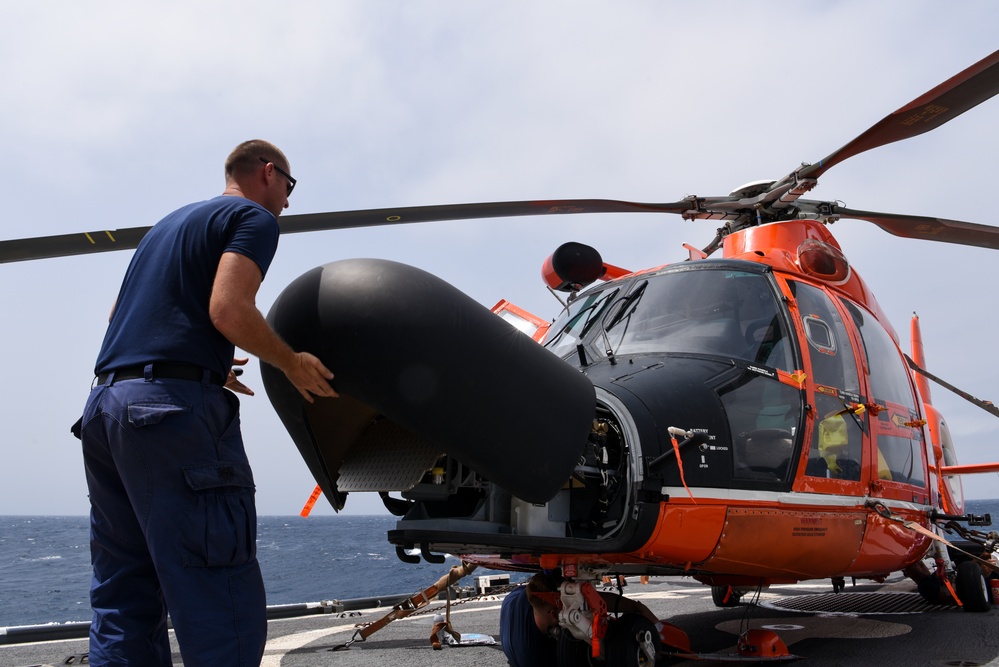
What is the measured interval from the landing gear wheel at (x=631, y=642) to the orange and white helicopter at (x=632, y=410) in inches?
0.5

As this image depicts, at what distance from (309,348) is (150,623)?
1033 mm

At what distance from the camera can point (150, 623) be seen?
8.02 feet

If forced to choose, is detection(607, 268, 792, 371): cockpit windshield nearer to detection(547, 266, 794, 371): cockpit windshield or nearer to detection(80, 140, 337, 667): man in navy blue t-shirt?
detection(547, 266, 794, 371): cockpit windshield

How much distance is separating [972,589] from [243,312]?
653 centimetres

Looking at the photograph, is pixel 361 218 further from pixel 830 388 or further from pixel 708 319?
pixel 830 388

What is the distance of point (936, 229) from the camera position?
20.0ft

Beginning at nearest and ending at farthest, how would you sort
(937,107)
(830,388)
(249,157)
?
(249,157) → (937,107) → (830,388)

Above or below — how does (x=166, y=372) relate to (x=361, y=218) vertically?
below

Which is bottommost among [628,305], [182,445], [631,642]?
[631,642]

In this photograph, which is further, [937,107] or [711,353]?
[937,107]

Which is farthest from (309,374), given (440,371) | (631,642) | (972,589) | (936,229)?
(972,589)

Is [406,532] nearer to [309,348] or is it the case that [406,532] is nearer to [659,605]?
[309,348]

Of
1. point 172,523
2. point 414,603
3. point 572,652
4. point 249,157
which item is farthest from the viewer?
point 414,603

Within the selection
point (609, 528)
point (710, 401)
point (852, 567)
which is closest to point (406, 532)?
point (609, 528)
